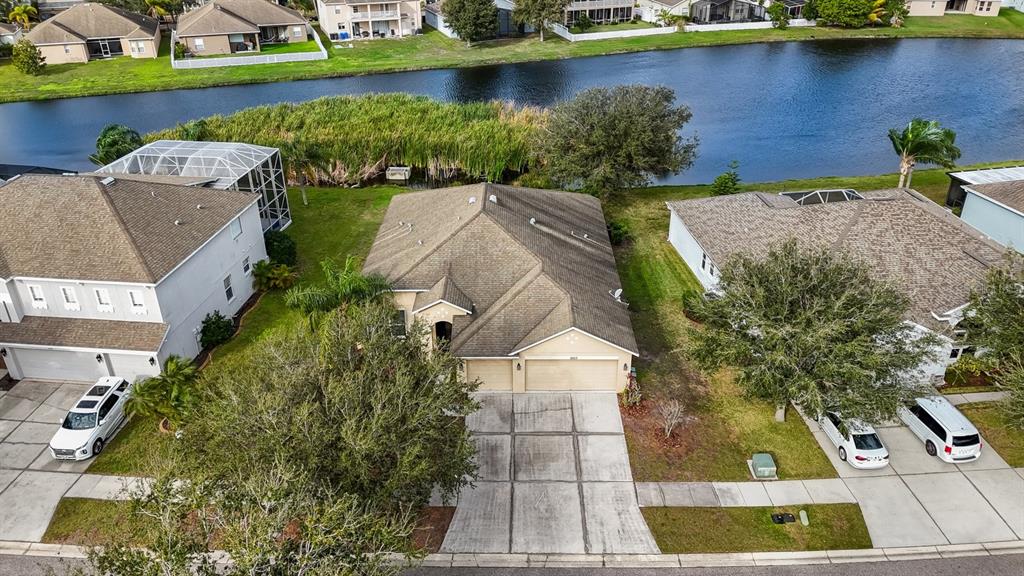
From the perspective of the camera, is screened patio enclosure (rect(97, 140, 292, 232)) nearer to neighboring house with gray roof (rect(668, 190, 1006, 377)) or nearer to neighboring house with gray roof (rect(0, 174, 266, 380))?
neighboring house with gray roof (rect(0, 174, 266, 380))

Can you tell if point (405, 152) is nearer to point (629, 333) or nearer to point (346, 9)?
point (629, 333)

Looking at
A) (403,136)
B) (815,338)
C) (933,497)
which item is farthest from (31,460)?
(403,136)

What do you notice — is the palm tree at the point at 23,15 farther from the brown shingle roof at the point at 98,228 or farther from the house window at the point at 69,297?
the house window at the point at 69,297

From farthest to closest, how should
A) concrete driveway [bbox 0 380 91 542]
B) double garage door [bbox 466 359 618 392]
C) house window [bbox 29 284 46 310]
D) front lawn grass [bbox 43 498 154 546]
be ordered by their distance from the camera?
house window [bbox 29 284 46 310] → double garage door [bbox 466 359 618 392] → concrete driveway [bbox 0 380 91 542] → front lawn grass [bbox 43 498 154 546]

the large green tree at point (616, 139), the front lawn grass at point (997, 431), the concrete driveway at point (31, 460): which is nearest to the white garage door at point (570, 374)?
the front lawn grass at point (997, 431)

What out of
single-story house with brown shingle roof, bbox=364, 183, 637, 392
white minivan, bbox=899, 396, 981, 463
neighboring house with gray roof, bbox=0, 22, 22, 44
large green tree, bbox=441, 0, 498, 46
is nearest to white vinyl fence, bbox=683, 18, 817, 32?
large green tree, bbox=441, 0, 498, 46

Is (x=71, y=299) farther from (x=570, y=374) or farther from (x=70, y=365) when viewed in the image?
(x=570, y=374)
